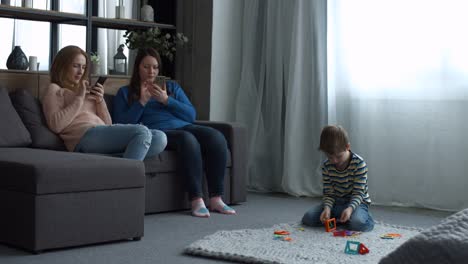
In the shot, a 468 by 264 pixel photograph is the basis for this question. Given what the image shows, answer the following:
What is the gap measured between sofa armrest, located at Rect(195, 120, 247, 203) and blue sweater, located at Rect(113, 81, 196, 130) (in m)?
0.23

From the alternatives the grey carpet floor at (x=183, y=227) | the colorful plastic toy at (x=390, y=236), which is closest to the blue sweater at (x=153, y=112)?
the grey carpet floor at (x=183, y=227)

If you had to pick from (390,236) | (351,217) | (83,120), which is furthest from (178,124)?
(390,236)

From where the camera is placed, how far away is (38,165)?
10.0 feet

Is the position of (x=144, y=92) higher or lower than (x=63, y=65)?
lower

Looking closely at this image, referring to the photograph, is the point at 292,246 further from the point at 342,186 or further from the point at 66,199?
the point at 66,199

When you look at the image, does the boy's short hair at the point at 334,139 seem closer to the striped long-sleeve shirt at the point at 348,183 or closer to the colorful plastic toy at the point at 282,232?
the striped long-sleeve shirt at the point at 348,183

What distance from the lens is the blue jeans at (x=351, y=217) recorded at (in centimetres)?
362

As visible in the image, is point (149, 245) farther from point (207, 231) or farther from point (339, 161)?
point (339, 161)

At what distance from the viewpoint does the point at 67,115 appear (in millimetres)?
4008

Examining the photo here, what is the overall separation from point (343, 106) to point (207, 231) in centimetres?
171

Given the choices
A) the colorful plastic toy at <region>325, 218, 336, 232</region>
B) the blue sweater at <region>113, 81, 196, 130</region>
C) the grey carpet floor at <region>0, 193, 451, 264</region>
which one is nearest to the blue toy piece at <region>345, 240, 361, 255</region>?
the colorful plastic toy at <region>325, 218, 336, 232</region>

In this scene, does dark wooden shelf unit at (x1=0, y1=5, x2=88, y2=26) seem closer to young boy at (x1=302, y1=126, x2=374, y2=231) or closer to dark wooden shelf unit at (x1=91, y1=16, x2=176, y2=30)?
dark wooden shelf unit at (x1=91, y1=16, x2=176, y2=30)

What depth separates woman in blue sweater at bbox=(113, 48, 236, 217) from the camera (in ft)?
13.8

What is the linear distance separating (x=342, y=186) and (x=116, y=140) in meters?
1.21
